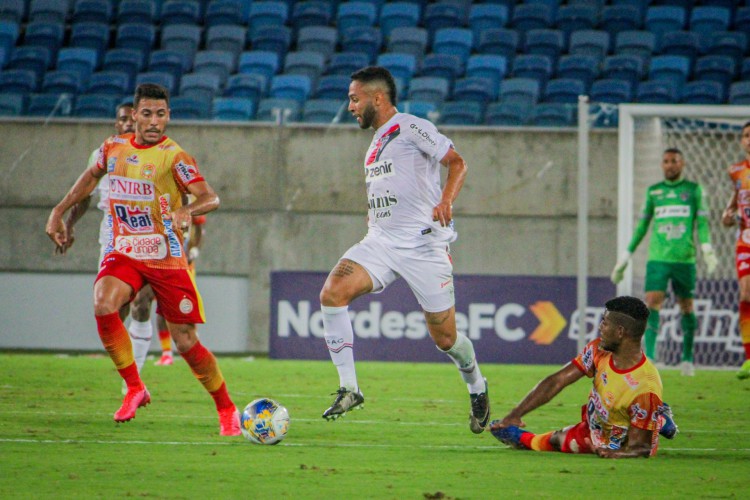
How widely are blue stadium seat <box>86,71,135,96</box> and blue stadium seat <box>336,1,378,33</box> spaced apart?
3.87 m

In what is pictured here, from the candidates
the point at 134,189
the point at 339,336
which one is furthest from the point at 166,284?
the point at 339,336

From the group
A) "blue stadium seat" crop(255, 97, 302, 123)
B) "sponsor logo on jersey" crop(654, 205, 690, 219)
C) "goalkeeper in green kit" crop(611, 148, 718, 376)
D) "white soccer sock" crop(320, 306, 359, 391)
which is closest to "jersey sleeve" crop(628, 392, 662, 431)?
"white soccer sock" crop(320, 306, 359, 391)

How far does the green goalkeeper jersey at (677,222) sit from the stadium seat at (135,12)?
10801mm

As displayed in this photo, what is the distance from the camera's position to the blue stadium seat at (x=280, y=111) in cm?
1694

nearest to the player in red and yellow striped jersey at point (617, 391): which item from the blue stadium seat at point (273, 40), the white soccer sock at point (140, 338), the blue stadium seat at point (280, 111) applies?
the white soccer sock at point (140, 338)

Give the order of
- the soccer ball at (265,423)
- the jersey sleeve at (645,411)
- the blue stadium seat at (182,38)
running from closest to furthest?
1. the jersey sleeve at (645,411)
2. the soccer ball at (265,423)
3. the blue stadium seat at (182,38)

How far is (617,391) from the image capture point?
20.2 feet

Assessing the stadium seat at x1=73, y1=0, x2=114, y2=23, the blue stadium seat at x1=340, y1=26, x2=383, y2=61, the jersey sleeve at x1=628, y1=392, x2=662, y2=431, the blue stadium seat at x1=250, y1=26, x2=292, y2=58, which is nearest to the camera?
the jersey sleeve at x1=628, y1=392, x2=662, y2=431

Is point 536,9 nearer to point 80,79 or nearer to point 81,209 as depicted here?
point 80,79

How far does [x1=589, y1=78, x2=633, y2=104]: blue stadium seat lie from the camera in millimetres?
18250

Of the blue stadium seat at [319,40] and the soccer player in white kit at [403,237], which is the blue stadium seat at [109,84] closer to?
the blue stadium seat at [319,40]

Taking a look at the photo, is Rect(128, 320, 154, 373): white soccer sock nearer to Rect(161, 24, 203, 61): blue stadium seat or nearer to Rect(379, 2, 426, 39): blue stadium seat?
Rect(161, 24, 203, 61): blue stadium seat

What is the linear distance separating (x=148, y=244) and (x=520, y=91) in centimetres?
1183

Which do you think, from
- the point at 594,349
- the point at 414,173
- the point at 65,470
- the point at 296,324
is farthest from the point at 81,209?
the point at 296,324
